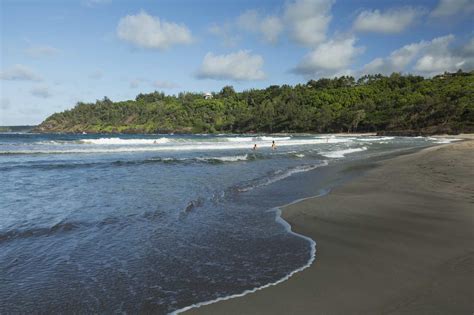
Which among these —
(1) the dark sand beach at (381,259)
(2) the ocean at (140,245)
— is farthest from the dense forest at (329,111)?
(2) the ocean at (140,245)

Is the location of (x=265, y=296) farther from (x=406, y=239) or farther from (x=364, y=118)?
(x=364, y=118)

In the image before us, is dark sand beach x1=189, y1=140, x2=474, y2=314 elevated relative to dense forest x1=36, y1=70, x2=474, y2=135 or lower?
lower

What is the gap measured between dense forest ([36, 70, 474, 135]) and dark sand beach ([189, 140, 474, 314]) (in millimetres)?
84637

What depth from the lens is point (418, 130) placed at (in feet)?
305

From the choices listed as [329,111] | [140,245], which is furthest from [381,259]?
[329,111]

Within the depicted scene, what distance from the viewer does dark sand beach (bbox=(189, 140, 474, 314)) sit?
14.0ft

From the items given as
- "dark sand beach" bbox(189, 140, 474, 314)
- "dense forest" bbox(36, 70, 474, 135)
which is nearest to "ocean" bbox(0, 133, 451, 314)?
"dark sand beach" bbox(189, 140, 474, 314)

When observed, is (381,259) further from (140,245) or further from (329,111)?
(329,111)

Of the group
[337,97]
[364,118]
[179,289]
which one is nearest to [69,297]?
[179,289]

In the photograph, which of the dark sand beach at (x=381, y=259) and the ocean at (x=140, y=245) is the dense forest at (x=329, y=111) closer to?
the dark sand beach at (x=381, y=259)

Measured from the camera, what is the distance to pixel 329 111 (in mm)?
125812

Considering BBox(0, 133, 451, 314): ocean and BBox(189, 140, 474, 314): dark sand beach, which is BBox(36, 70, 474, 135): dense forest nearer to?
BBox(189, 140, 474, 314): dark sand beach

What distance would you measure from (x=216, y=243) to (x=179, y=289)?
2172mm

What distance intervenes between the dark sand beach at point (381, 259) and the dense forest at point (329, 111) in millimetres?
84637
